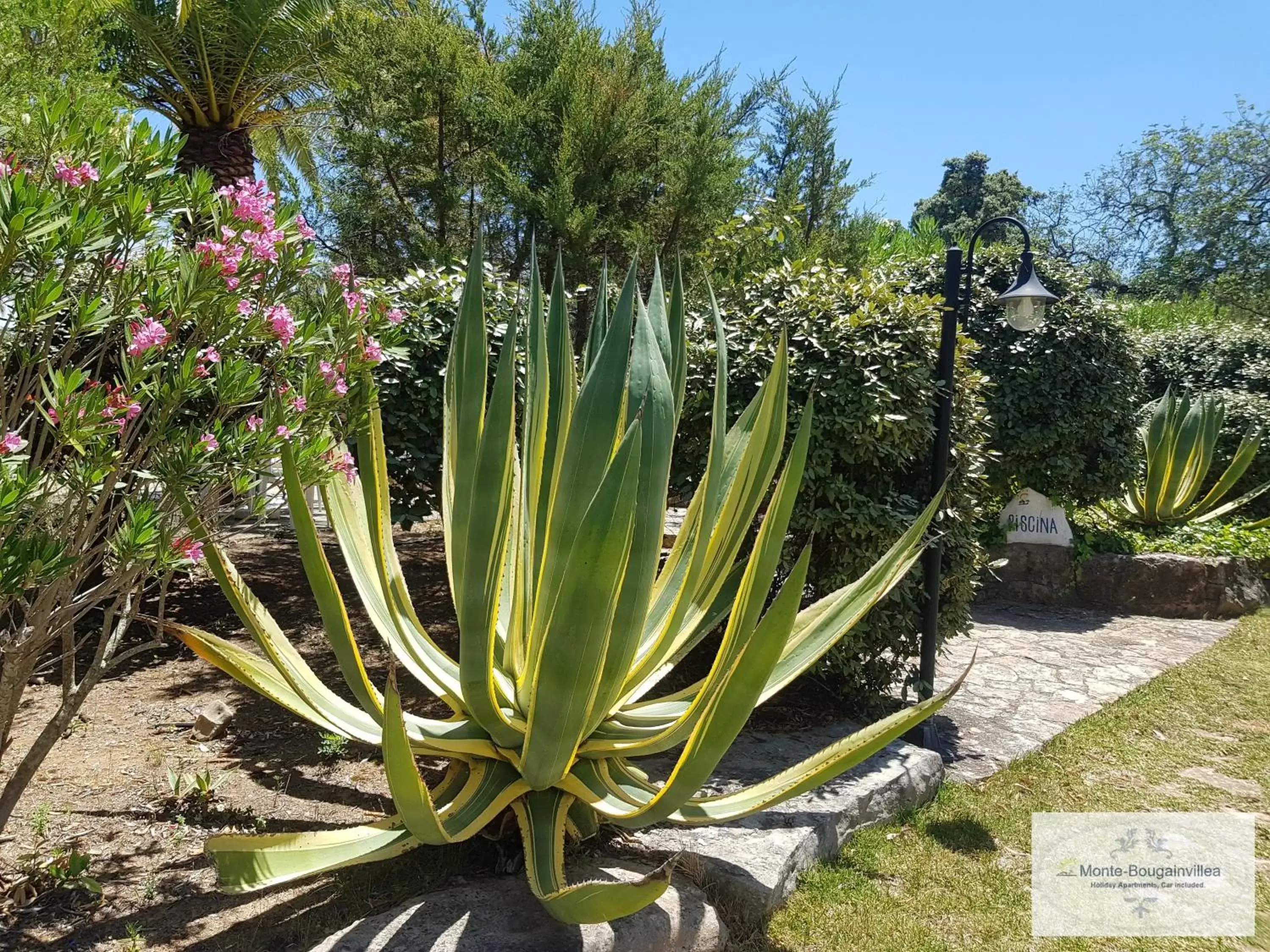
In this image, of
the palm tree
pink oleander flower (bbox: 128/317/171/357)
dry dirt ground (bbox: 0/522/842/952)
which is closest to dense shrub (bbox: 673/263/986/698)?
dry dirt ground (bbox: 0/522/842/952)

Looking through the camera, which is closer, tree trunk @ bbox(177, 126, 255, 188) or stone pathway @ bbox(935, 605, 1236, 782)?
stone pathway @ bbox(935, 605, 1236, 782)

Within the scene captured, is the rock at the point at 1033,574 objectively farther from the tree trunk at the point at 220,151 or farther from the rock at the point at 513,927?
the tree trunk at the point at 220,151

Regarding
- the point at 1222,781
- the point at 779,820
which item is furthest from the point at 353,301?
the point at 1222,781

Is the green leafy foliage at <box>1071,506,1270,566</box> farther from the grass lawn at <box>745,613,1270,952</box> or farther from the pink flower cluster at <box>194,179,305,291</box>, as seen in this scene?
the pink flower cluster at <box>194,179,305,291</box>

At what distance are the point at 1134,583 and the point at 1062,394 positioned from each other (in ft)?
6.66

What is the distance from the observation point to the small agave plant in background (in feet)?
30.5

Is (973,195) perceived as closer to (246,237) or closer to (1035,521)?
(1035,521)

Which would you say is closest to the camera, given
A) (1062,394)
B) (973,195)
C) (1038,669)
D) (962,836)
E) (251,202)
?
(251,202)

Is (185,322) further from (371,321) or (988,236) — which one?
(988,236)

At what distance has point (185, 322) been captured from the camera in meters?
2.36

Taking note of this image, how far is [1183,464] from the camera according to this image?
30.7 ft

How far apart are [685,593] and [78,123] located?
2016 millimetres

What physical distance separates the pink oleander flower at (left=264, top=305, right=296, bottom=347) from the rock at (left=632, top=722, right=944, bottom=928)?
6.43 ft

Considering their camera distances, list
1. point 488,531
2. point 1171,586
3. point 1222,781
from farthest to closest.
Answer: point 1171,586 → point 1222,781 → point 488,531
